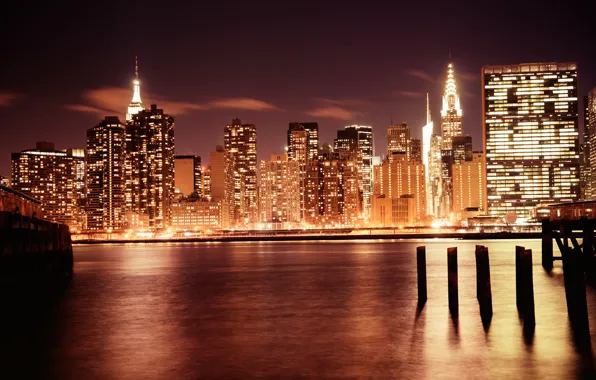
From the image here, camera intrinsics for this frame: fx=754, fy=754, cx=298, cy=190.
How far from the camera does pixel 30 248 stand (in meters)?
40.8

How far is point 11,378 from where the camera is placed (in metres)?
20.0

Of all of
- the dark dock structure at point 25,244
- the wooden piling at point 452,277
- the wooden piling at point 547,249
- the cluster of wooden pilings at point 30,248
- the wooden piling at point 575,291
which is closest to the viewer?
the wooden piling at point 575,291

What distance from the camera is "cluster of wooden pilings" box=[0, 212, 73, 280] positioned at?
106 feet

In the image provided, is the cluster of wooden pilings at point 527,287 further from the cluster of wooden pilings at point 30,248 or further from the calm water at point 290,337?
the cluster of wooden pilings at point 30,248

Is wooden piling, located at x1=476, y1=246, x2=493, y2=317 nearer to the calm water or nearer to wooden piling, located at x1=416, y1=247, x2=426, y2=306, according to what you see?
the calm water

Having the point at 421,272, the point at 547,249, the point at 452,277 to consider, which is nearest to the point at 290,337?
the point at 452,277

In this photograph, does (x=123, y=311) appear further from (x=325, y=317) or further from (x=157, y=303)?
(x=325, y=317)

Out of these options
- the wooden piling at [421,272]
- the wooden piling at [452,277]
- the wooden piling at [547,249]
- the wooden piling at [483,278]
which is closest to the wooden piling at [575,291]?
the wooden piling at [483,278]

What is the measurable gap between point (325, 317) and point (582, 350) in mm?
12186

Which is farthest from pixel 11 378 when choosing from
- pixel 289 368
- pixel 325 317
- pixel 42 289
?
pixel 42 289

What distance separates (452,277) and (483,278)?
3151 mm

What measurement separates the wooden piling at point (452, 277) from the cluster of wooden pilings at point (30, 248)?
1807cm

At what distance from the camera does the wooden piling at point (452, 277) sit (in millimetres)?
30141

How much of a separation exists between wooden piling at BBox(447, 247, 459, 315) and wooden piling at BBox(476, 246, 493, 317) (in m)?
1.44
